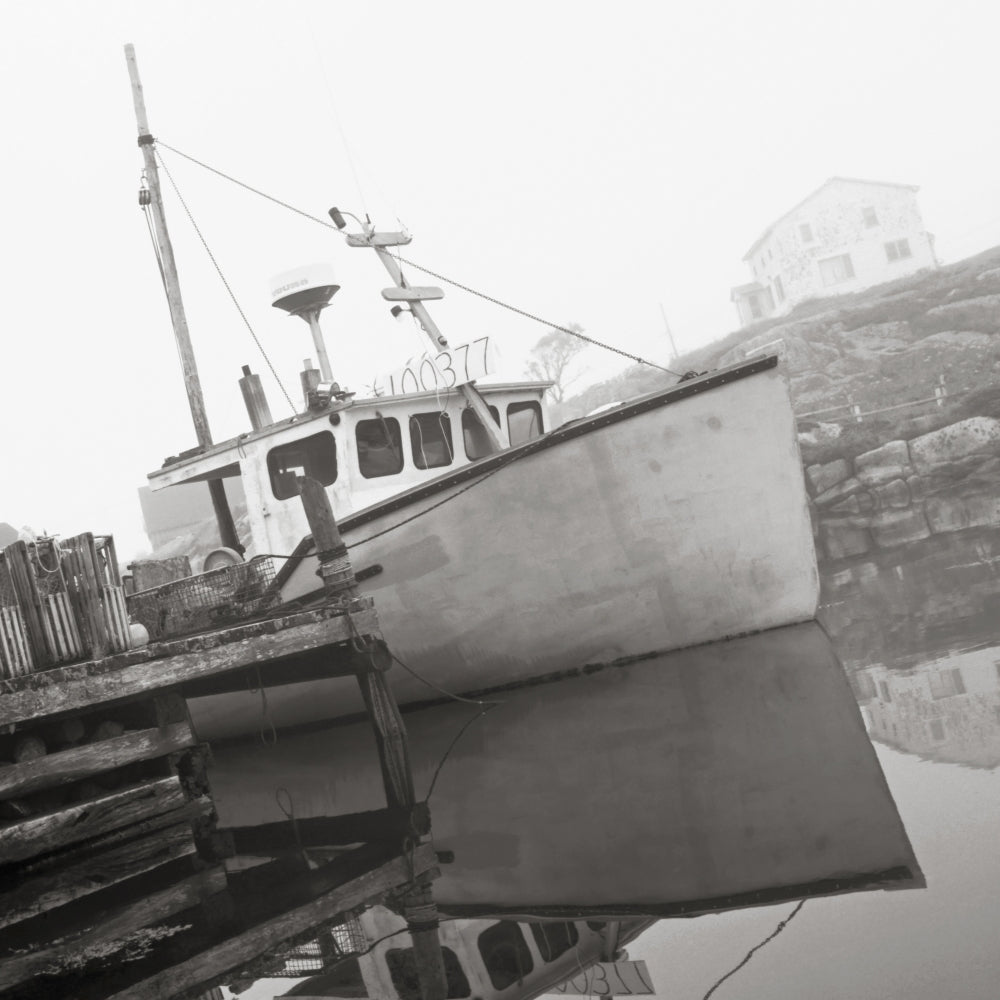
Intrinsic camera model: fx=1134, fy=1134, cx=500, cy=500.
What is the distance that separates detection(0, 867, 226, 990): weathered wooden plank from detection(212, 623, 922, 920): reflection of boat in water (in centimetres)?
114

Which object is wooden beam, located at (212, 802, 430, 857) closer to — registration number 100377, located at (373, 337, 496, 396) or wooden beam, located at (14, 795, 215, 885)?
wooden beam, located at (14, 795, 215, 885)

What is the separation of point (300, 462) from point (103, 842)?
491cm

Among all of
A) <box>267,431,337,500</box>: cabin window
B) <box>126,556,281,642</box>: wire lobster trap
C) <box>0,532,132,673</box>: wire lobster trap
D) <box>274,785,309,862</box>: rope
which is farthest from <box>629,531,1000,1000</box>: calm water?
<box>267,431,337,500</box>: cabin window

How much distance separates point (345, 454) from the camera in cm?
1026

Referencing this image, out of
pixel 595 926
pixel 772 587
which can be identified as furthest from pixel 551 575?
pixel 595 926

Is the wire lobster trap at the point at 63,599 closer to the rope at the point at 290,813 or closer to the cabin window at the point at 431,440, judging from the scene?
the rope at the point at 290,813

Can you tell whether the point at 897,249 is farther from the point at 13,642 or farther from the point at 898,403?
the point at 13,642

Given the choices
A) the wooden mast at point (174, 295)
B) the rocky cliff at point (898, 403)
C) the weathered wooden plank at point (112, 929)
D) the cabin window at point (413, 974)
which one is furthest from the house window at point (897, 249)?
the cabin window at point (413, 974)

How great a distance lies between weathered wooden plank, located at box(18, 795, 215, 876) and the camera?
6.21m

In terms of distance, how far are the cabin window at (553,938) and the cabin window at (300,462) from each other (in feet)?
22.4

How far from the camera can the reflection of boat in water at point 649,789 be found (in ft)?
13.7

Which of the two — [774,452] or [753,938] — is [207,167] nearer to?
[774,452]

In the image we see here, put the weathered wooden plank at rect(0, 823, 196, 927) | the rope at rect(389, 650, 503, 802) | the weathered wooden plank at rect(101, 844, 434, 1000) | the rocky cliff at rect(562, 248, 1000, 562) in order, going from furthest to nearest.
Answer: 1. the rocky cliff at rect(562, 248, 1000, 562)
2. the rope at rect(389, 650, 503, 802)
3. the weathered wooden plank at rect(0, 823, 196, 927)
4. the weathered wooden plank at rect(101, 844, 434, 1000)

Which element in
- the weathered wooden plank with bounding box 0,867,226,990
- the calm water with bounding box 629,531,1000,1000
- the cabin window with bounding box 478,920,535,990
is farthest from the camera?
the weathered wooden plank with bounding box 0,867,226,990
